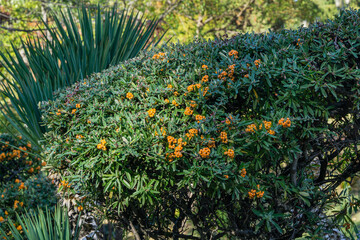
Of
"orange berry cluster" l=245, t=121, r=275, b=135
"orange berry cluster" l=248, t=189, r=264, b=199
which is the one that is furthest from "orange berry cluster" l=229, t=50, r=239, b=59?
"orange berry cluster" l=248, t=189, r=264, b=199

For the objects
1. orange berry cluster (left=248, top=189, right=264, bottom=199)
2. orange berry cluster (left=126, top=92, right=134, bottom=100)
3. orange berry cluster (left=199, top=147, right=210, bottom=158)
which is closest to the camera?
orange berry cluster (left=199, top=147, right=210, bottom=158)

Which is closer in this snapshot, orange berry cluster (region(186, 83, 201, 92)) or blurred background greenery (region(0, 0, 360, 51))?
orange berry cluster (region(186, 83, 201, 92))

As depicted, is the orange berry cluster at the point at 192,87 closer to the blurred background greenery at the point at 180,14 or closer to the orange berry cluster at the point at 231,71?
the orange berry cluster at the point at 231,71

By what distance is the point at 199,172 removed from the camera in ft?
6.50

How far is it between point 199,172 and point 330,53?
109 cm

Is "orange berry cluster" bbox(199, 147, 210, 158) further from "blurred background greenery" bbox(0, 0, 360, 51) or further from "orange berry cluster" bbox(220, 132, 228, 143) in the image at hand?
"blurred background greenery" bbox(0, 0, 360, 51)

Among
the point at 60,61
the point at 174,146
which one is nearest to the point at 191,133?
the point at 174,146

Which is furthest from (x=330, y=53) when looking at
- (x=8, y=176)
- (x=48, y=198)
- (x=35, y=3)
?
(x=35, y=3)

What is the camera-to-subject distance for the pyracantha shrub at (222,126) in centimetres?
205

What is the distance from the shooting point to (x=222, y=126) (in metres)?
2.08

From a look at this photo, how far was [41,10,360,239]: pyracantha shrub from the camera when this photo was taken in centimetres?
205

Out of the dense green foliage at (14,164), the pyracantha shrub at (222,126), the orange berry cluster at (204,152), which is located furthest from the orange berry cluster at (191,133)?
the dense green foliage at (14,164)

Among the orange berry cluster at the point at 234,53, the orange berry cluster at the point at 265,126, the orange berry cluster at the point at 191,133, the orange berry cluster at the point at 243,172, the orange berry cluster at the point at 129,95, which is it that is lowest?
the orange berry cluster at the point at 243,172

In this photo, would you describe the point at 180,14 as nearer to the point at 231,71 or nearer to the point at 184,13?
the point at 184,13
